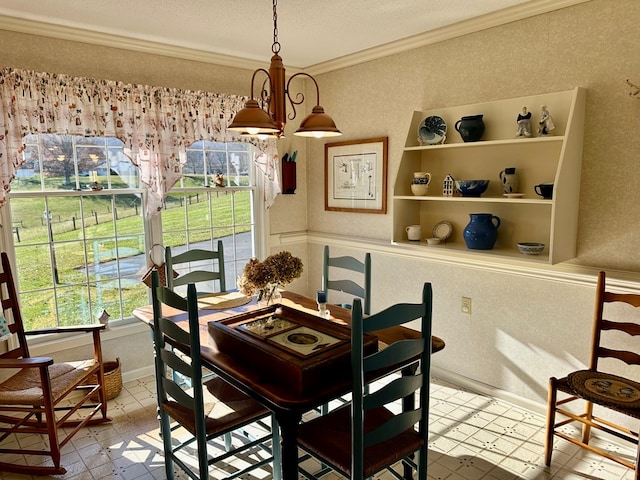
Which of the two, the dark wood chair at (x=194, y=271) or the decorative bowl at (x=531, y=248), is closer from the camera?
the decorative bowl at (x=531, y=248)

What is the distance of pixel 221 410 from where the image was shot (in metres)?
2.06

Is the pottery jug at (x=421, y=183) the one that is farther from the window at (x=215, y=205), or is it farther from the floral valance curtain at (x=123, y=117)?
the window at (x=215, y=205)

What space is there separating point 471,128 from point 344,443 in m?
2.01

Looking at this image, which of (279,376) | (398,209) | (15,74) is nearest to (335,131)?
(279,376)

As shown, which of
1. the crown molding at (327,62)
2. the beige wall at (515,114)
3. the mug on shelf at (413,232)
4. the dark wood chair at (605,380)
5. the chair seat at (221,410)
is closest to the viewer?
the chair seat at (221,410)

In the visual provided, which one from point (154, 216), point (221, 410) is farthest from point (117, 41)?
point (221, 410)

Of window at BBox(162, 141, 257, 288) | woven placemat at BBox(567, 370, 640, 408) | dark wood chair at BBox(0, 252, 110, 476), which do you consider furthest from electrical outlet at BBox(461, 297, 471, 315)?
dark wood chair at BBox(0, 252, 110, 476)

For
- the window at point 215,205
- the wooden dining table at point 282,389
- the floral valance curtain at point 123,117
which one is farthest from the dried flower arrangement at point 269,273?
the window at point 215,205

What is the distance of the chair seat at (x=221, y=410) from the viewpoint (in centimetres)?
196

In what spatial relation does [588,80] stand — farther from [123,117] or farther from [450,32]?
[123,117]

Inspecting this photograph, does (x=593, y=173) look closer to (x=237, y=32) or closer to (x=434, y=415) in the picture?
(x=434, y=415)

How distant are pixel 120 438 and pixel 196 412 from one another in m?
1.21

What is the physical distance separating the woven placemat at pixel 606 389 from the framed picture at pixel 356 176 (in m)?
1.81

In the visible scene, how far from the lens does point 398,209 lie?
319 centimetres
